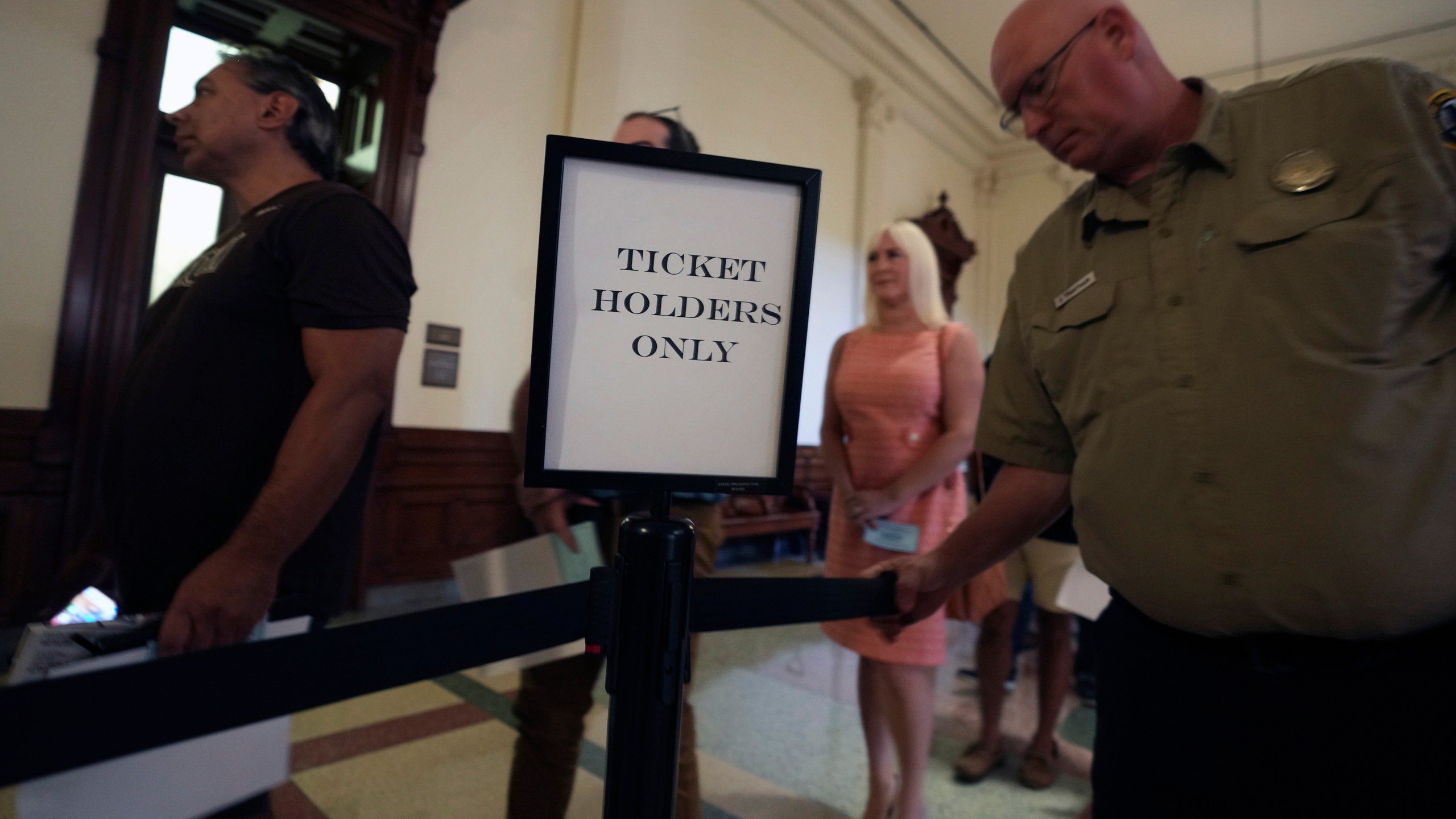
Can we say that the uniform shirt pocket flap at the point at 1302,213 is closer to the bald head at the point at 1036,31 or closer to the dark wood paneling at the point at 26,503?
the bald head at the point at 1036,31

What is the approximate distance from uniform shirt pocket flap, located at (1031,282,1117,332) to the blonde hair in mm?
843

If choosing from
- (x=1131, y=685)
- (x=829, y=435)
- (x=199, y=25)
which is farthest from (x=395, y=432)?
(x=1131, y=685)

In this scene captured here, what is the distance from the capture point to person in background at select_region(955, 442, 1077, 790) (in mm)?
2146

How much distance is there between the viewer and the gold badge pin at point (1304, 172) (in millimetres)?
745

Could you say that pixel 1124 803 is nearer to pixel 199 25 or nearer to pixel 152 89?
pixel 152 89

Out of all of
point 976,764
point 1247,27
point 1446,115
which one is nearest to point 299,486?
point 1446,115

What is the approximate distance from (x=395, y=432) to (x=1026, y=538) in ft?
11.1

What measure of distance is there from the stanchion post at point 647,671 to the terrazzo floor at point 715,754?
1.39 m

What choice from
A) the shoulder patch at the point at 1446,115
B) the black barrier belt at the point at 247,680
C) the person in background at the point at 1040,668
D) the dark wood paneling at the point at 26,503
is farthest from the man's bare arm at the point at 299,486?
the dark wood paneling at the point at 26,503

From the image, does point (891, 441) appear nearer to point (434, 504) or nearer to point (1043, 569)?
point (1043, 569)

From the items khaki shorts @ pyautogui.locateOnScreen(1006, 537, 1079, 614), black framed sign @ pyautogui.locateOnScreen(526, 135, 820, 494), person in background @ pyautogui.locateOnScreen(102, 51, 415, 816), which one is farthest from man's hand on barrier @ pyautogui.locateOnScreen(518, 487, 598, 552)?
khaki shorts @ pyautogui.locateOnScreen(1006, 537, 1079, 614)

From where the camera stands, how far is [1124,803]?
2.90 ft

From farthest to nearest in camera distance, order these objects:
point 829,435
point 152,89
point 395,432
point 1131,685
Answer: point 395,432, point 152,89, point 829,435, point 1131,685

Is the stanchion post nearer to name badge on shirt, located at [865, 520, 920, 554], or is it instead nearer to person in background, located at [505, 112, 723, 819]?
person in background, located at [505, 112, 723, 819]
